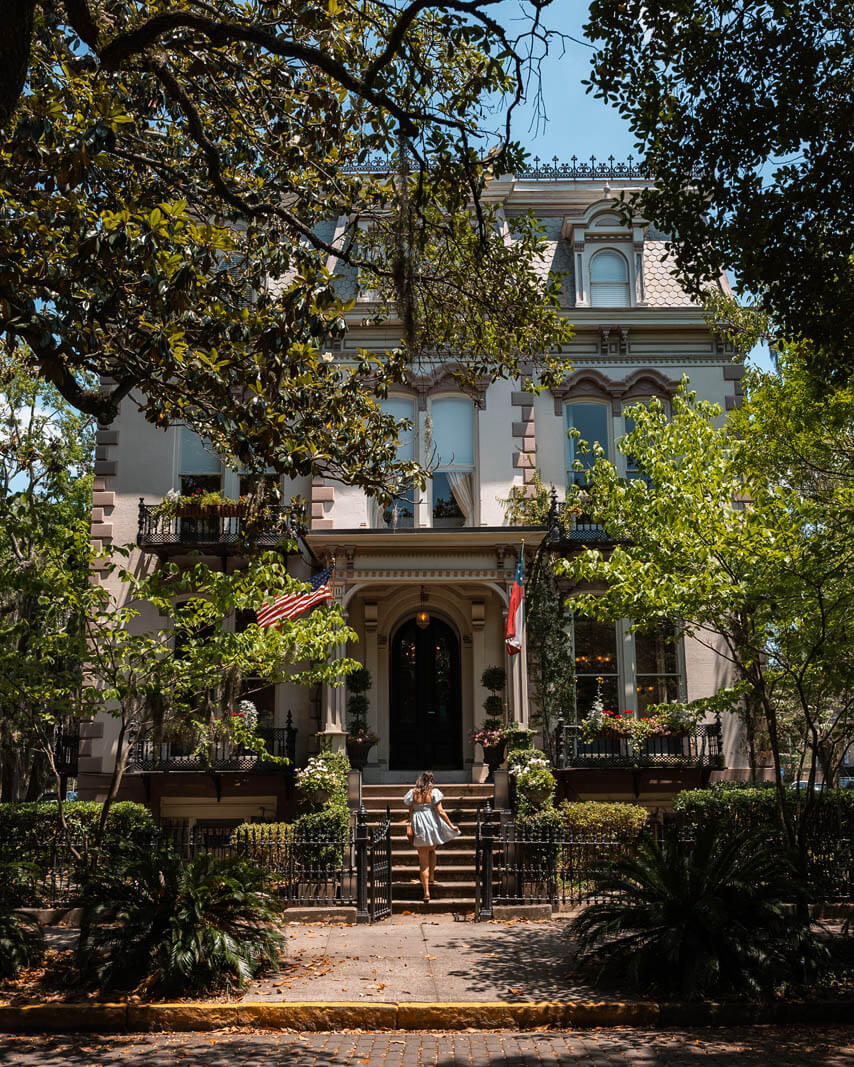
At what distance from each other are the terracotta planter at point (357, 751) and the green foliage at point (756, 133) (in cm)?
1204

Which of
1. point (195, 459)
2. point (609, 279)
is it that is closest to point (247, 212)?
point (195, 459)

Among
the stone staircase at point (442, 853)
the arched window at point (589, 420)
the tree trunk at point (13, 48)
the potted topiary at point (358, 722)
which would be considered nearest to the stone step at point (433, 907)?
the stone staircase at point (442, 853)

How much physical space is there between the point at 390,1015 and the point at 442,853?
292 inches

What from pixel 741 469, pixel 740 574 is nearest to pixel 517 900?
pixel 740 574

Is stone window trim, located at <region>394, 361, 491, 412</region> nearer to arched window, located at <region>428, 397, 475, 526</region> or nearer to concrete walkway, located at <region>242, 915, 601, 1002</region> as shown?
arched window, located at <region>428, 397, 475, 526</region>

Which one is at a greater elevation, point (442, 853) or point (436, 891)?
point (442, 853)

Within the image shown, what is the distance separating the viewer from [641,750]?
63.3 ft

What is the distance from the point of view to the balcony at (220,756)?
19047 millimetres

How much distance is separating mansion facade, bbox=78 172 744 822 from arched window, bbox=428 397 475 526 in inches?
1.3

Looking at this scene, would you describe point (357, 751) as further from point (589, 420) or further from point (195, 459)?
point (589, 420)

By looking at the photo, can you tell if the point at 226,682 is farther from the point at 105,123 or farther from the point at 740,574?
the point at 105,123

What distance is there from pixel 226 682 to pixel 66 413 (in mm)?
11896

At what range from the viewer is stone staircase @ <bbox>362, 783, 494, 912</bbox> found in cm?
1483

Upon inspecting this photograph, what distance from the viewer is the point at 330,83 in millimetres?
10961
